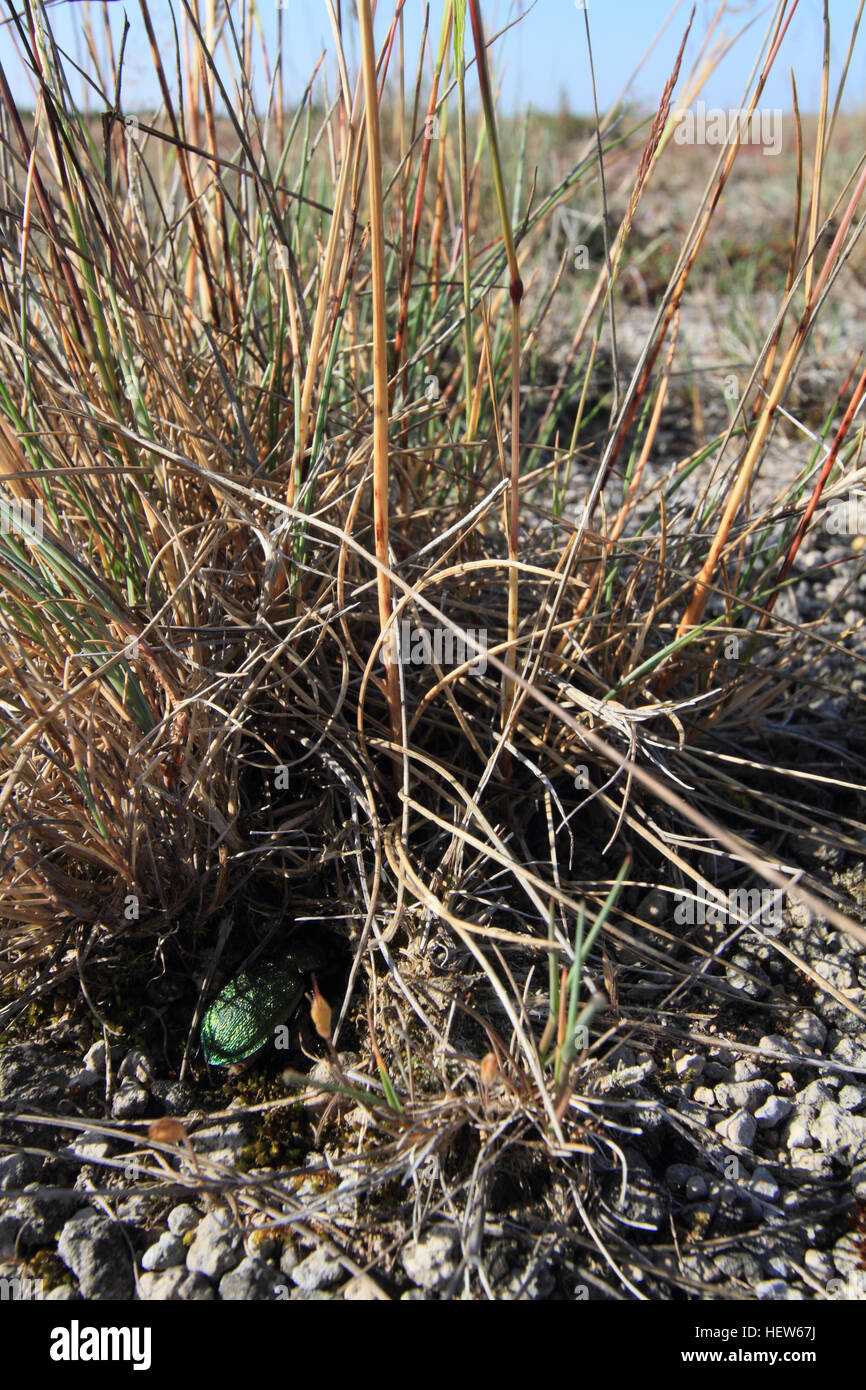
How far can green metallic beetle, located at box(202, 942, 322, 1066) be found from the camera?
3.45 feet

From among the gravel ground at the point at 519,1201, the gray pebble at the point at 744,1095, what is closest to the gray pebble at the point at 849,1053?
the gravel ground at the point at 519,1201

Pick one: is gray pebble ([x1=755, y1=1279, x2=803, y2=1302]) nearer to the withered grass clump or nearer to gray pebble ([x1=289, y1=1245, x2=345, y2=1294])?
the withered grass clump

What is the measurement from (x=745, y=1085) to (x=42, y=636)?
3.21 feet

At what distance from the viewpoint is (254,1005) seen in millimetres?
1074

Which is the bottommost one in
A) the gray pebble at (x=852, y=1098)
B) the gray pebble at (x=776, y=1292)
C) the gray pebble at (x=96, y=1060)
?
the gray pebble at (x=776, y=1292)

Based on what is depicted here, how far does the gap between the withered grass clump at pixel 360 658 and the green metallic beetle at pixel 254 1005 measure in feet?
0.20

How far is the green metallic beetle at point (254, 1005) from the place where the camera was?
3.45 ft

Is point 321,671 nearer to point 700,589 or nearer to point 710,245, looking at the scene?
point 700,589


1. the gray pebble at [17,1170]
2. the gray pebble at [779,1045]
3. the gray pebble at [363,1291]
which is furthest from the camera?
the gray pebble at [779,1045]

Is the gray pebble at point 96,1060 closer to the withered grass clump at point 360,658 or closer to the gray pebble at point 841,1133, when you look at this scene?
the withered grass clump at point 360,658

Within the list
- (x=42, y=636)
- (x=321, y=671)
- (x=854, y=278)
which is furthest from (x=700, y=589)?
(x=854, y=278)

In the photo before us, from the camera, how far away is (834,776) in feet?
4.64

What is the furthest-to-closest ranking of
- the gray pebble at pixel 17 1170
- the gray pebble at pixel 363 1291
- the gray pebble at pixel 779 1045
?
the gray pebble at pixel 779 1045
the gray pebble at pixel 17 1170
the gray pebble at pixel 363 1291

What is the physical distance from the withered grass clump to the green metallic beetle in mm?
60
